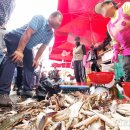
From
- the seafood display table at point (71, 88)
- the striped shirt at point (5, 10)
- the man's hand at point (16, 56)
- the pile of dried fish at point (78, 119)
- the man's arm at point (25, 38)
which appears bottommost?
the pile of dried fish at point (78, 119)

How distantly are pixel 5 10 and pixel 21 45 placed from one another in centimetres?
55

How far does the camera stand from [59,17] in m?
3.55

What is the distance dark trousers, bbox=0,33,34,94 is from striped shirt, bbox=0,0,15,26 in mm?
440

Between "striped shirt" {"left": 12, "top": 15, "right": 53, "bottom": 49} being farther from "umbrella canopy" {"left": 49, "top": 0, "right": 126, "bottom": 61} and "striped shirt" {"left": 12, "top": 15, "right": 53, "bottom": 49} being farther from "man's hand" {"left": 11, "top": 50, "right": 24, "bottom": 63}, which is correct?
"umbrella canopy" {"left": 49, "top": 0, "right": 126, "bottom": 61}

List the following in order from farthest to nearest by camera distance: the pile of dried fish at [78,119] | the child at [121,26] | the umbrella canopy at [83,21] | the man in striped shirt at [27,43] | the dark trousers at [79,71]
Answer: the umbrella canopy at [83,21], the dark trousers at [79,71], the child at [121,26], the man in striped shirt at [27,43], the pile of dried fish at [78,119]

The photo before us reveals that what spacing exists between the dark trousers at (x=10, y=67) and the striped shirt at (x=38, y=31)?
5.2 inches

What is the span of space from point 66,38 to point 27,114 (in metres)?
9.10

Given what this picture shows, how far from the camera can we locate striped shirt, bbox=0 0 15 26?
2933 mm

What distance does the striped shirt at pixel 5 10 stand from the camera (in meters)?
2.93

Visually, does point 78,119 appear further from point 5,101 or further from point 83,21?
point 83,21

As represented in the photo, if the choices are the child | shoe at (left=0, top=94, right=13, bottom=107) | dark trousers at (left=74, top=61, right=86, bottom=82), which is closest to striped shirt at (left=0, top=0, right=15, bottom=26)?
shoe at (left=0, top=94, right=13, bottom=107)

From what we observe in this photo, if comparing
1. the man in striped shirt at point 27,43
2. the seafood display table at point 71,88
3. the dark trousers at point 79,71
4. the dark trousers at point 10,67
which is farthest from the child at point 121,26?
the dark trousers at point 79,71

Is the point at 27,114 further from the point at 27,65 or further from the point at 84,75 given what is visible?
the point at 84,75

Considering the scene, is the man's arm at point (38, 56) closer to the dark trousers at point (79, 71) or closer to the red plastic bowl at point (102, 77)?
the red plastic bowl at point (102, 77)
